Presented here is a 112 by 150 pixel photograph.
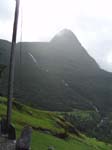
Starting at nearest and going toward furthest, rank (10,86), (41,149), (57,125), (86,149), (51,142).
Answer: (10,86)
(41,149)
(51,142)
(86,149)
(57,125)

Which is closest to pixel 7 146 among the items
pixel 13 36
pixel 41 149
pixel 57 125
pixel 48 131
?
pixel 13 36

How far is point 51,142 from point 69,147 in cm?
420

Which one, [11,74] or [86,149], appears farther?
[86,149]

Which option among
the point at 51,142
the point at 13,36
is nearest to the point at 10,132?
the point at 13,36

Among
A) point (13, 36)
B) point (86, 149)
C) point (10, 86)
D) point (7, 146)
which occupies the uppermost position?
point (13, 36)

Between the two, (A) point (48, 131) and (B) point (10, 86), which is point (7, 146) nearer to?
(B) point (10, 86)

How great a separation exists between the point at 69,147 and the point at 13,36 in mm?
35888

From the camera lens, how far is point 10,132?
748 inches

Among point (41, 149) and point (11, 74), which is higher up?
point (11, 74)

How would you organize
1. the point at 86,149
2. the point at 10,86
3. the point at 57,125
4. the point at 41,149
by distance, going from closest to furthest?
the point at 10,86
the point at 41,149
the point at 86,149
the point at 57,125

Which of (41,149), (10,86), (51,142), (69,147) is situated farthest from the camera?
(69,147)

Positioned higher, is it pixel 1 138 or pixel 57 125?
pixel 1 138

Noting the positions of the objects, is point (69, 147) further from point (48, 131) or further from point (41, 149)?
point (41, 149)

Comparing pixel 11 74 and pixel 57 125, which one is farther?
pixel 57 125
